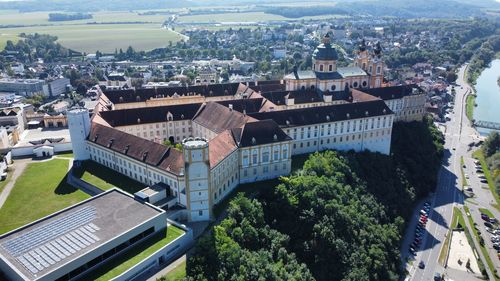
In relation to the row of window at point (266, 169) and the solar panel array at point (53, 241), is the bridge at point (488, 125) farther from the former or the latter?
the solar panel array at point (53, 241)

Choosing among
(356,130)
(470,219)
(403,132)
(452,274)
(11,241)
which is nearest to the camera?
(11,241)

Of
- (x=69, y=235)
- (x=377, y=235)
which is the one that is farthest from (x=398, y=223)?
(x=69, y=235)

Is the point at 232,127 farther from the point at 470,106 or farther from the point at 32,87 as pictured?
the point at 470,106

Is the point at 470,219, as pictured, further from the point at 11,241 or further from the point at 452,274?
the point at 11,241

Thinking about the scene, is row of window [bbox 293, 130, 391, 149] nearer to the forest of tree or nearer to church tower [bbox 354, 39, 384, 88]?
the forest of tree

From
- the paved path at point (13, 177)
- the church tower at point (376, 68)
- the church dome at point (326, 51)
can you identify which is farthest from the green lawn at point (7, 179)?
the church tower at point (376, 68)

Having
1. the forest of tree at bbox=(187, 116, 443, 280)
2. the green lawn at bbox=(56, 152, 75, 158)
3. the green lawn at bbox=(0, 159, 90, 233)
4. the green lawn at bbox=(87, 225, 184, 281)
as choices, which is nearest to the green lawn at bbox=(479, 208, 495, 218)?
the forest of tree at bbox=(187, 116, 443, 280)

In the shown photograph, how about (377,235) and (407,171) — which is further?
(407,171)
